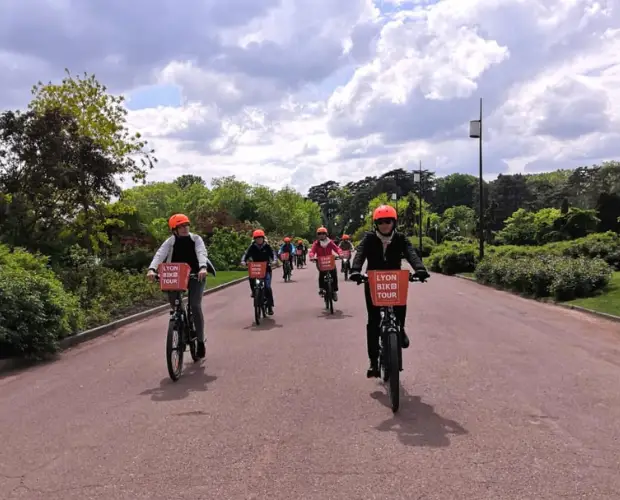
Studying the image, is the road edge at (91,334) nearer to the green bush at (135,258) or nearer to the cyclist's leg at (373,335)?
the cyclist's leg at (373,335)

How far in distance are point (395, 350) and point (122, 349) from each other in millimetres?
5688

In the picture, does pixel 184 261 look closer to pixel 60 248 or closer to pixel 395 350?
pixel 395 350

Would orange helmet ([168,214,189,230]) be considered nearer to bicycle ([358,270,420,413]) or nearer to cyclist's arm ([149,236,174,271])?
cyclist's arm ([149,236,174,271])

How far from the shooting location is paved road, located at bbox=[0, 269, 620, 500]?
4023 mm

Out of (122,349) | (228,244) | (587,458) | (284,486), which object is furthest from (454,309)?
(228,244)

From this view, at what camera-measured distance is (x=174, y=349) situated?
7.14m

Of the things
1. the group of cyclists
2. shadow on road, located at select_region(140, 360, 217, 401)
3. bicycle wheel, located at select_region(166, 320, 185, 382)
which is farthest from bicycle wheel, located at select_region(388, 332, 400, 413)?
bicycle wheel, located at select_region(166, 320, 185, 382)

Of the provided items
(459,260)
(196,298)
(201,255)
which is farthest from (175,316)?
(459,260)

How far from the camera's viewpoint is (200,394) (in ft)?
21.2

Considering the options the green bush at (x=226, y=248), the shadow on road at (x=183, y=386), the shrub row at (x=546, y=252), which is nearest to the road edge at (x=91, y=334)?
the shadow on road at (x=183, y=386)

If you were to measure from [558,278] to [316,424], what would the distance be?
44.9ft

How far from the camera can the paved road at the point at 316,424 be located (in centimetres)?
402

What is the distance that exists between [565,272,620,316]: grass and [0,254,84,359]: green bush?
1118 centimetres

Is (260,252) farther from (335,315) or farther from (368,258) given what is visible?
(368,258)
